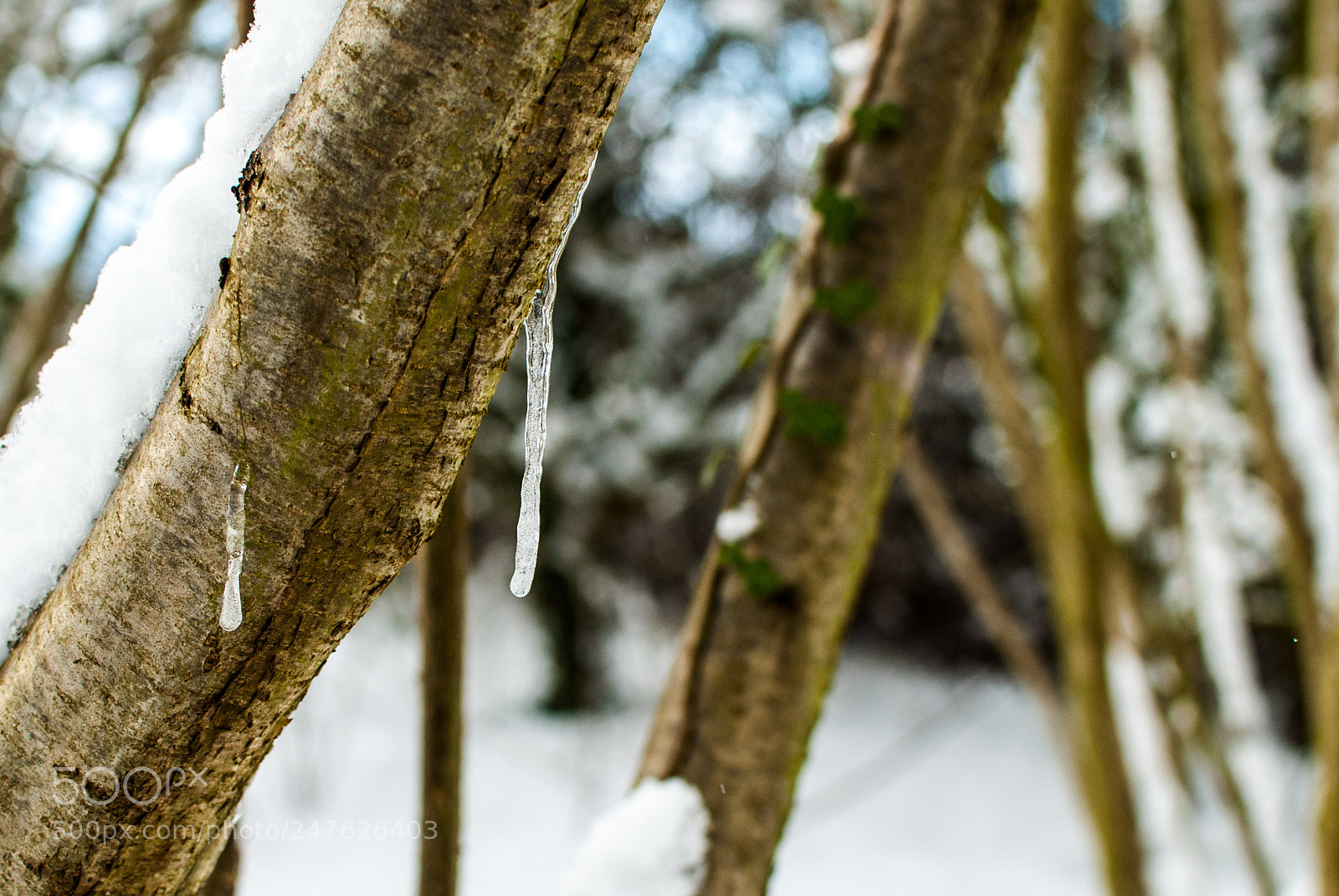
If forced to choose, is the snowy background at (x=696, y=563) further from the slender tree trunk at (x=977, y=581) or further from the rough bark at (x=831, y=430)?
the rough bark at (x=831, y=430)

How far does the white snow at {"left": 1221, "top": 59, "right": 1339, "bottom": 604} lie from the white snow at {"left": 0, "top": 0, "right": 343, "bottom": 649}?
161 cm

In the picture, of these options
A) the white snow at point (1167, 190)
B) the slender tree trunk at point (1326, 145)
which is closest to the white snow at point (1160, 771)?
the slender tree trunk at point (1326, 145)

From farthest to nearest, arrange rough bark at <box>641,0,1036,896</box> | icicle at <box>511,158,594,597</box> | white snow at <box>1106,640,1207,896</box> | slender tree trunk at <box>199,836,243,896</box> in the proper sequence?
white snow at <box>1106,640,1207,896</box> → rough bark at <box>641,0,1036,896</box> → slender tree trunk at <box>199,836,243,896</box> → icicle at <box>511,158,594,597</box>

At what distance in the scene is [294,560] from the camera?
44 cm

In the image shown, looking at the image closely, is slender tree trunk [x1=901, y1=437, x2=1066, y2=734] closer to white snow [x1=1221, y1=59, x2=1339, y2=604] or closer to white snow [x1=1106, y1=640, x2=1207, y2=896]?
white snow [x1=1106, y1=640, x2=1207, y2=896]

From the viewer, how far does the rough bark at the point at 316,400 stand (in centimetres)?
39

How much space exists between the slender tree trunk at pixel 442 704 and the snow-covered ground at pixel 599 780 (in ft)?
9.03

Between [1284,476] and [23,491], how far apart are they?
72.6 inches

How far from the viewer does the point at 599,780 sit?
15.9 feet

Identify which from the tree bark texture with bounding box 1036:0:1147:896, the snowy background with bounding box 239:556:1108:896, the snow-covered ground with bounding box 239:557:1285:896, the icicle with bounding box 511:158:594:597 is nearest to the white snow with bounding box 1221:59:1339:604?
the tree bark texture with bounding box 1036:0:1147:896

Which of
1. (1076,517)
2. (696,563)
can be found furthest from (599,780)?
(1076,517)

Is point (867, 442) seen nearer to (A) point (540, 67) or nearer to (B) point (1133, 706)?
(A) point (540, 67)

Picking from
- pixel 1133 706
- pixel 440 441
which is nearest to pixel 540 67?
pixel 440 441

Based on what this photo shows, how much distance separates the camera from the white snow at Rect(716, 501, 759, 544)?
35.4 inches
